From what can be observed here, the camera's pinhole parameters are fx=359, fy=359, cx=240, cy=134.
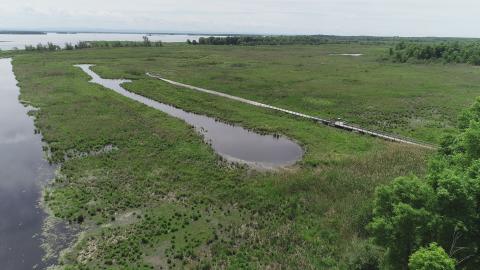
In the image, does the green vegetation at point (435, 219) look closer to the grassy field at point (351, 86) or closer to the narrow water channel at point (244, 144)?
the narrow water channel at point (244, 144)

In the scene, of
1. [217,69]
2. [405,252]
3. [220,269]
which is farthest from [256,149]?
[217,69]

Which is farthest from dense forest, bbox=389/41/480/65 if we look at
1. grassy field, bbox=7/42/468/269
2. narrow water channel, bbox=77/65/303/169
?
narrow water channel, bbox=77/65/303/169

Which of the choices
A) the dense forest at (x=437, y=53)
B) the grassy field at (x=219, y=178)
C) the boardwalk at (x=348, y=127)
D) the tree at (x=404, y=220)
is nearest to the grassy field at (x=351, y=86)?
the grassy field at (x=219, y=178)

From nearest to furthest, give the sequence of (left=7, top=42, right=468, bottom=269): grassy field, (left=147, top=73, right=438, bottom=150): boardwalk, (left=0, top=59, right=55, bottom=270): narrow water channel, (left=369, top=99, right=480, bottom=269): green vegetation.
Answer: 1. (left=369, top=99, right=480, bottom=269): green vegetation
2. (left=0, top=59, right=55, bottom=270): narrow water channel
3. (left=7, top=42, right=468, bottom=269): grassy field
4. (left=147, top=73, right=438, bottom=150): boardwalk

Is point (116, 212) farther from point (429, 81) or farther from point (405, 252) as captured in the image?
point (429, 81)

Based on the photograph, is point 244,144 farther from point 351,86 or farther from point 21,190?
point 351,86

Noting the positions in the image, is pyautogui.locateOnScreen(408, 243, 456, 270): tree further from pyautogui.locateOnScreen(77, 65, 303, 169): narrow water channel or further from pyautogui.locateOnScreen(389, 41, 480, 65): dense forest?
pyautogui.locateOnScreen(389, 41, 480, 65): dense forest

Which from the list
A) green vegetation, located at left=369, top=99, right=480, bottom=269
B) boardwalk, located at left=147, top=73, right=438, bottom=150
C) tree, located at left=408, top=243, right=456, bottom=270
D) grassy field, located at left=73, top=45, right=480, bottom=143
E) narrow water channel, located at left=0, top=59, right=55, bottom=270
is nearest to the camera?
tree, located at left=408, top=243, right=456, bottom=270
